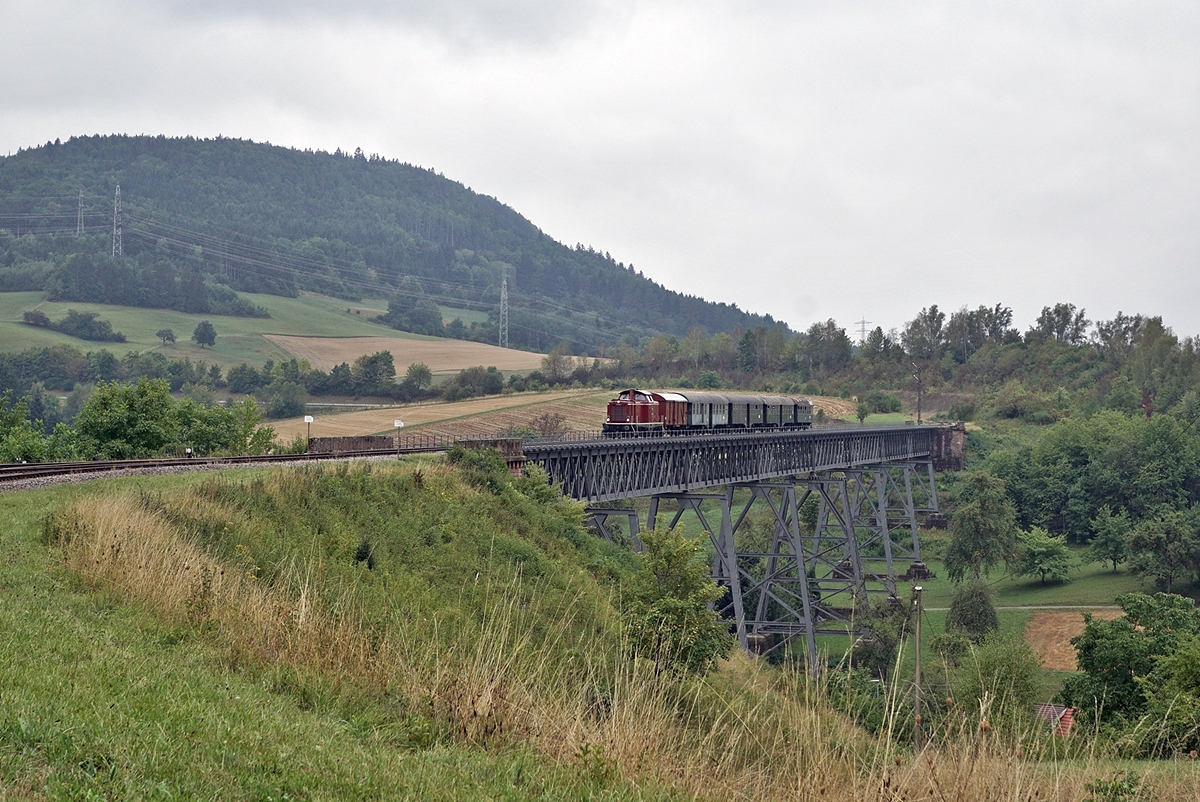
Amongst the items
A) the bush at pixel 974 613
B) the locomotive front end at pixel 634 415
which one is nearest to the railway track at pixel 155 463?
the locomotive front end at pixel 634 415

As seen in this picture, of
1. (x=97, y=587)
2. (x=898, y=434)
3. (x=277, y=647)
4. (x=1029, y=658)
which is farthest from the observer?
(x=898, y=434)

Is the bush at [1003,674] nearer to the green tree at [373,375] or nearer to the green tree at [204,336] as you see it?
the green tree at [373,375]

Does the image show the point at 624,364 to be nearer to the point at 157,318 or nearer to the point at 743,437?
the point at 157,318

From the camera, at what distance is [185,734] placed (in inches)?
304

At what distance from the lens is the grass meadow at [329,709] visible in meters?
7.38

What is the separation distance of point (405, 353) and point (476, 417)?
201ft

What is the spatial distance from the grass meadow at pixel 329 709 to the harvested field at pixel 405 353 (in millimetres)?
110022

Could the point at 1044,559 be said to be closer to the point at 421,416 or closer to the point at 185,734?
the point at 421,416

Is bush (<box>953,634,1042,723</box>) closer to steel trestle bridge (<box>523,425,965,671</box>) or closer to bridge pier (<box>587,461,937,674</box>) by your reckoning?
bridge pier (<box>587,461,937,674</box>)

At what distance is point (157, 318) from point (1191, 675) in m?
158

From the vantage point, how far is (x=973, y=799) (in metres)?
8.77

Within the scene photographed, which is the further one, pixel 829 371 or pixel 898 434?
pixel 829 371

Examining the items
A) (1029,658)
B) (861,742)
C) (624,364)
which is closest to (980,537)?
(1029,658)

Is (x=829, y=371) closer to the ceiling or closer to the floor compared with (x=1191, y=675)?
closer to the ceiling
